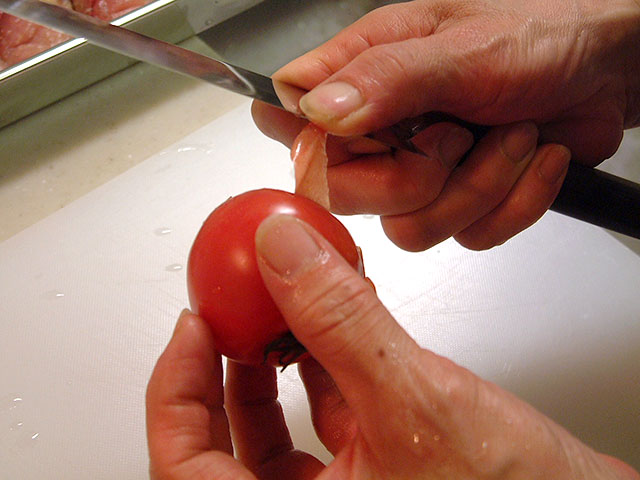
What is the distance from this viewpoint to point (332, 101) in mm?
764

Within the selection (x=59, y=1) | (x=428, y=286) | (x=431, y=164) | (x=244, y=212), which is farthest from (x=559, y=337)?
(x=59, y=1)

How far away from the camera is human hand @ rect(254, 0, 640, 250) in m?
0.82

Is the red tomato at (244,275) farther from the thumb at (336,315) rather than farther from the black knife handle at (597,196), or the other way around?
the black knife handle at (597,196)

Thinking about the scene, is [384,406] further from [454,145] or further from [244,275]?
[454,145]

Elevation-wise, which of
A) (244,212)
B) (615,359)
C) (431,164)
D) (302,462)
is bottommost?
(615,359)

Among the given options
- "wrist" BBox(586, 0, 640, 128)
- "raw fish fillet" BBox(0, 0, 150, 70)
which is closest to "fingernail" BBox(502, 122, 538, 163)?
"wrist" BBox(586, 0, 640, 128)

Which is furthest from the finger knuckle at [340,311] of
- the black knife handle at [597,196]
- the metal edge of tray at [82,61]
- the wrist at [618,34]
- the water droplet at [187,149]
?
the metal edge of tray at [82,61]

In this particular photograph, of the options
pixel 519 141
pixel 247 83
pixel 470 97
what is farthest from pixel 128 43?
pixel 519 141

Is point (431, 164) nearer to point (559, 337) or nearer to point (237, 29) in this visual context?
point (559, 337)

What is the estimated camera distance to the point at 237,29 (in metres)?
1.85

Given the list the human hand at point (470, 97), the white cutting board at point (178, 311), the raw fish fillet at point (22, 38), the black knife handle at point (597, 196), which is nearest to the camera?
the human hand at point (470, 97)

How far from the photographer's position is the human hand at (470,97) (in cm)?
82

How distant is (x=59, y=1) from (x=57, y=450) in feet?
4.44

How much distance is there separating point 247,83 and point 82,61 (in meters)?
0.98
